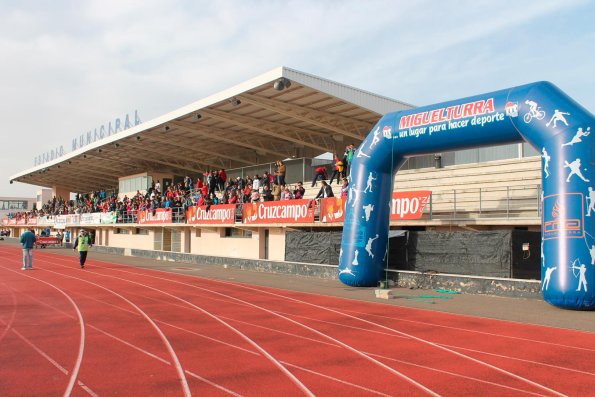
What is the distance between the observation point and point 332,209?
63.5ft

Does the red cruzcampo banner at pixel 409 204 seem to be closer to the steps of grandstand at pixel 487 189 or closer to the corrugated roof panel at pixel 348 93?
the steps of grandstand at pixel 487 189

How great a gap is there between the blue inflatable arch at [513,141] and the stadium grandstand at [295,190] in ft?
5.71

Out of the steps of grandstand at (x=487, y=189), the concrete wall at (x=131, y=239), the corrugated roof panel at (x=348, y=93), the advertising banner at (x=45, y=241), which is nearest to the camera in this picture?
the steps of grandstand at (x=487, y=189)

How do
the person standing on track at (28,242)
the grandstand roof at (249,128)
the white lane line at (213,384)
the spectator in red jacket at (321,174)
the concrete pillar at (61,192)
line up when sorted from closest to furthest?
1. the white lane line at (213,384)
2. the person standing on track at (28,242)
3. the grandstand roof at (249,128)
4. the spectator in red jacket at (321,174)
5. the concrete pillar at (61,192)

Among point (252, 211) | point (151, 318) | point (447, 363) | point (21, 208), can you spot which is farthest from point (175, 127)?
point (21, 208)

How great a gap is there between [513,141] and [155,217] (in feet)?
87.8

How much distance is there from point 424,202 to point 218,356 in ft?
35.1

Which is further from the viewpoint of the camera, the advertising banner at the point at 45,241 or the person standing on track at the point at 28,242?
the advertising banner at the point at 45,241

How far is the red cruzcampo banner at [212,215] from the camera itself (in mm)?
26188

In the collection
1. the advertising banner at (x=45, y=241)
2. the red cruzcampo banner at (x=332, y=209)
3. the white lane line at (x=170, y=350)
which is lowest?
the white lane line at (x=170, y=350)

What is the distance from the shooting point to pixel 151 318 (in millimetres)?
10484

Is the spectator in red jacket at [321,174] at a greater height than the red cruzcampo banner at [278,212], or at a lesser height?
greater

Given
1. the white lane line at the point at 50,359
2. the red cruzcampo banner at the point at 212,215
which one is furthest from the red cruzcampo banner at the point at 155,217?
the white lane line at the point at 50,359

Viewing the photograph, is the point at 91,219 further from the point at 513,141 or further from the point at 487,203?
the point at 513,141
